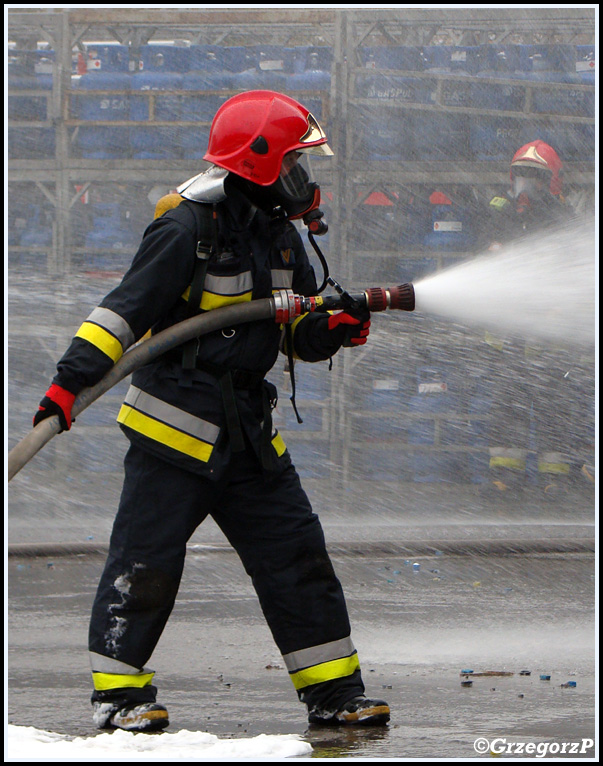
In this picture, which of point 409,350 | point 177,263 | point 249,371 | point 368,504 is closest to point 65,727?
point 249,371

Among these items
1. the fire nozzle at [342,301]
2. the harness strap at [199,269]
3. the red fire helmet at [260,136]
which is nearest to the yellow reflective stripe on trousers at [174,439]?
the harness strap at [199,269]

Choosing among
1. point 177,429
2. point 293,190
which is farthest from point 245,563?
point 293,190

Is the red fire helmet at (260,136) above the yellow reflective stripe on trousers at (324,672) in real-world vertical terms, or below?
above

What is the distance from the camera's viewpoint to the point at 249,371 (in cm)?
306

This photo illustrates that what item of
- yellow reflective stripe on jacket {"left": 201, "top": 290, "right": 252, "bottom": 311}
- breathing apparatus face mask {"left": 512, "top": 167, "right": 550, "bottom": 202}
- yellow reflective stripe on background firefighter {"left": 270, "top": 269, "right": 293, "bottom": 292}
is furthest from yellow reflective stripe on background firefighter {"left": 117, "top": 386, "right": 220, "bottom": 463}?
breathing apparatus face mask {"left": 512, "top": 167, "right": 550, "bottom": 202}

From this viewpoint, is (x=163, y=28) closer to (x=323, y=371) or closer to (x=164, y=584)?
(x=323, y=371)

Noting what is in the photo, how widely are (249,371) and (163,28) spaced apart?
642 cm

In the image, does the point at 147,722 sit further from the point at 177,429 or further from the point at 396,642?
the point at 396,642

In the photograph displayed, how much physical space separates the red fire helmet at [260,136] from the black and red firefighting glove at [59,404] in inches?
27.8

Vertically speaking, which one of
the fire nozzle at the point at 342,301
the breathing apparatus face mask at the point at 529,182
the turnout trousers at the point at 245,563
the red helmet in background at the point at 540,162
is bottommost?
the turnout trousers at the point at 245,563

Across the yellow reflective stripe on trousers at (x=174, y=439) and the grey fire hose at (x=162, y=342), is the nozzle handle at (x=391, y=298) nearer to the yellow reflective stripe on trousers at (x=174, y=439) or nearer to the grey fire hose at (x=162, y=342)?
the grey fire hose at (x=162, y=342)

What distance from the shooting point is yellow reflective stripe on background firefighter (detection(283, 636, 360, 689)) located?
306 cm

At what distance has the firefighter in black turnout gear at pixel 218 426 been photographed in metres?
2.94

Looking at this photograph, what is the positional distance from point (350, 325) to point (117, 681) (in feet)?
3.52
